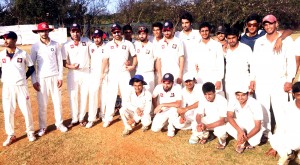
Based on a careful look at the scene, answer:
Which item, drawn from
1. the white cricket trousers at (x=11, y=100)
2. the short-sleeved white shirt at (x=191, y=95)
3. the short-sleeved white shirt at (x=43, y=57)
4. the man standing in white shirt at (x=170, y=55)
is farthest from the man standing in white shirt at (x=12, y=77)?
the short-sleeved white shirt at (x=191, y=95)

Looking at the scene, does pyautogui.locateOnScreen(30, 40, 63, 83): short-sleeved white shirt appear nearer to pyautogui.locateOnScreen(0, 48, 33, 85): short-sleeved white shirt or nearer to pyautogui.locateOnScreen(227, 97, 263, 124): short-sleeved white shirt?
pyautogui.locateOnScreen(0, 48, 33, 85): short-sleeved white shirt

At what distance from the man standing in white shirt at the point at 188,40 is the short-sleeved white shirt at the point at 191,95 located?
0.62m

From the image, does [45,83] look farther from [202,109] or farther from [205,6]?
[205,6]

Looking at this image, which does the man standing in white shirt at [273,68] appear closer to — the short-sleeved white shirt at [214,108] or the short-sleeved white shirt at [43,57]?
the short-sleeved white shirt at [214,108]

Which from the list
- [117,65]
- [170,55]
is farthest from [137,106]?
[170,55]

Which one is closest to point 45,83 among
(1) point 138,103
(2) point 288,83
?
(1) point 138,103

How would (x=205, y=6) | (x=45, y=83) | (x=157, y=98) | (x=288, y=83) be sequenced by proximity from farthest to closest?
(x=205, y=6) < (x=157, y=98) < (x=45, y=83) < (x=288, y=83)

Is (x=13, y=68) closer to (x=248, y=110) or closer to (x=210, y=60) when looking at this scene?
(x=210, y=60)

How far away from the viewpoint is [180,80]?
6.00m

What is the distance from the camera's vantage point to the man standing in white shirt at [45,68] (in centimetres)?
557

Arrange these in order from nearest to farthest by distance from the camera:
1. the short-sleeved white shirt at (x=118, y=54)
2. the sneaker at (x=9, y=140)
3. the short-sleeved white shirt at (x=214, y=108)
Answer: the short-sleeved white shirt at (x=214, y=108) → the sneaker at (x=9, y=140) → the short-sleeved white shirt at (x=118, y=54)

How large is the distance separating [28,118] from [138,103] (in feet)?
7.20

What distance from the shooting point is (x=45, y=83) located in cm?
567

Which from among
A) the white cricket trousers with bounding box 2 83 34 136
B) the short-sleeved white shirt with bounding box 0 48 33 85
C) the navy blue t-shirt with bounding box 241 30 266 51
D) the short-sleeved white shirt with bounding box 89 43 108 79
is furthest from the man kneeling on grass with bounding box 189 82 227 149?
the short-sleeved white shirt with bounding box 0 48 33 85
